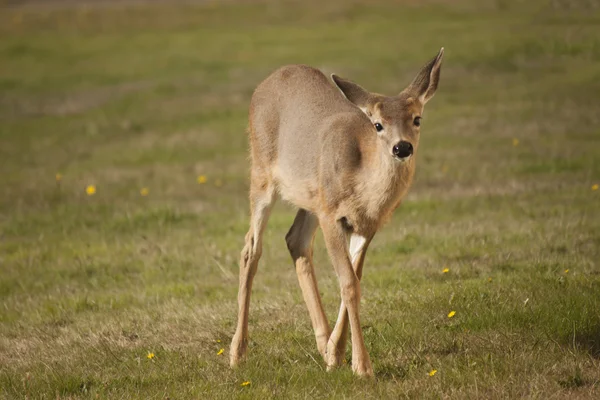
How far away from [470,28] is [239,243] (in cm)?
2115

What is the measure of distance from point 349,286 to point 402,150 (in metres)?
1.03

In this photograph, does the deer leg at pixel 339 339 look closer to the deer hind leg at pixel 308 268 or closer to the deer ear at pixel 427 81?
the deer hind leg at pixel 308 268

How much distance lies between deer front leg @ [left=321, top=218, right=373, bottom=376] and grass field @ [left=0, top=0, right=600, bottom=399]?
0.46ft

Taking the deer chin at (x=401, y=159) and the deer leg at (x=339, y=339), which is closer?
the deer chin at (x=401, y=159)

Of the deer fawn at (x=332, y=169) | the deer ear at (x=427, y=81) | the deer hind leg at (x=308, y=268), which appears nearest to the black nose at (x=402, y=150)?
the deer fawn at (x=332, y=169)

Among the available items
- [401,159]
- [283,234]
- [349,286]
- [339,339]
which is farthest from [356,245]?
[283,234]

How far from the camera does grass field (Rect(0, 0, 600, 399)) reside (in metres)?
7.05

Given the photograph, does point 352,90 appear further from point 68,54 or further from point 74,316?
point 68,54

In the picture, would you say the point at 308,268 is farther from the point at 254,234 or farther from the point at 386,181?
the point at 386,181

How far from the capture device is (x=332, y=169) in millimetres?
7289

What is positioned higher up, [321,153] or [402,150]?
[402,150]

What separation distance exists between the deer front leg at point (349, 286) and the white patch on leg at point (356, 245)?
0.43 feet

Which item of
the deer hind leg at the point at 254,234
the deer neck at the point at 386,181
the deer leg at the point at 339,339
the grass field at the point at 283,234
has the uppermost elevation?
the deer neck at the point at 386,181

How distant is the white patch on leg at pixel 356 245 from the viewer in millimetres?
7199
